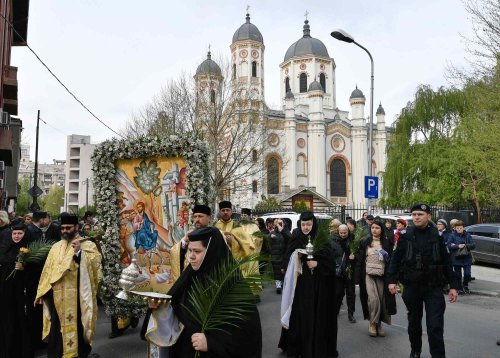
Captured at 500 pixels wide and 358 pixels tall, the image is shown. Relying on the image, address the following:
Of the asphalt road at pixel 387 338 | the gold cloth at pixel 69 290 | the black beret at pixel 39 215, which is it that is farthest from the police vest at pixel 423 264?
the black beret at pixel 39 215

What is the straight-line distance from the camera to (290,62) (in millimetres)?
73000

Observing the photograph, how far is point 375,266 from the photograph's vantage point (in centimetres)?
767

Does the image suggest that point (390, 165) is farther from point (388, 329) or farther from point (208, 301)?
point (208, 301)

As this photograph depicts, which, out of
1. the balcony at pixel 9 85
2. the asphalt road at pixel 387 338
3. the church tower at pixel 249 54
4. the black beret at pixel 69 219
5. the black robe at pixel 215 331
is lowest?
the asphalt road at pixel 387 338

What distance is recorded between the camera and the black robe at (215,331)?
124 inches

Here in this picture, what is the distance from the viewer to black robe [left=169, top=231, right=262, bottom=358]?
3.14 m

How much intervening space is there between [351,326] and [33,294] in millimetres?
5228

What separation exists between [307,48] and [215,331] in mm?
73020

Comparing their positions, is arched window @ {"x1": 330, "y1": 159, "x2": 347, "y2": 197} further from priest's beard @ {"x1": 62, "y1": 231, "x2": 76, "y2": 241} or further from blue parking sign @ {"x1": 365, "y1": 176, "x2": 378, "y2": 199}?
priest's beard @ {"x1": 62, "y1": 231, "x2": 76, "y2": 241}

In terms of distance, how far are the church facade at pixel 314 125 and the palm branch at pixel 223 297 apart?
52.5m

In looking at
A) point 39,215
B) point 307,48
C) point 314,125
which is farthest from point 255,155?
point 307,48

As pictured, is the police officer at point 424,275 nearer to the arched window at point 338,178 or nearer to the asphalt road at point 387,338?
the asphalt road at point 387,338

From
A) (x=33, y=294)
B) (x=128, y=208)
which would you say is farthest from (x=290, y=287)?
(x=33, y=294)

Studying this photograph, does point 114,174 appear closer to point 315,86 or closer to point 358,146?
point 315,86
